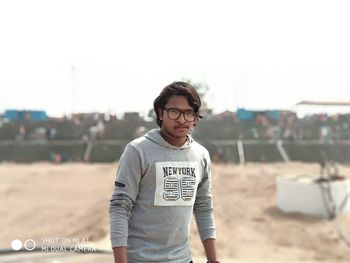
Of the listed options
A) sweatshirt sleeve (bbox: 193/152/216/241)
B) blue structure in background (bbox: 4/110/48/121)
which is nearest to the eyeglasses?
sweatshirt sleeve (bbox: 193/152/216/241)

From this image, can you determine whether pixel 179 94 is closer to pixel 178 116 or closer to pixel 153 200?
pixel 178 116

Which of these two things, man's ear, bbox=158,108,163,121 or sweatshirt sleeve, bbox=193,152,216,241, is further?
sweatshirt sleeve, bbox=193,152,216,241

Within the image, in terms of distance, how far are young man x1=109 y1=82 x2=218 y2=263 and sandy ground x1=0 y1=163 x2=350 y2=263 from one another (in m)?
3.79

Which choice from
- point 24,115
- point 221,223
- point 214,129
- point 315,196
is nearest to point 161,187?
point 221,223

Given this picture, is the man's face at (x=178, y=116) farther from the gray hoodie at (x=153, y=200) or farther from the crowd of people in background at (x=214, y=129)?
the crowd of people in background at (x=214, y=129)

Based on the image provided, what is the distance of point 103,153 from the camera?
27.6 m

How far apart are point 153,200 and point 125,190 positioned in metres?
0.12

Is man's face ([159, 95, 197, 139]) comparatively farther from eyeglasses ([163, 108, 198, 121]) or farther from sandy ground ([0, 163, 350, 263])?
sandy ground ([0, 163, 350, 263])

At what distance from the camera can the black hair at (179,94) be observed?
2051 millimetres

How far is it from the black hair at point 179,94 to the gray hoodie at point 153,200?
0.12 meters

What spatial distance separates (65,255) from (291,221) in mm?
6657

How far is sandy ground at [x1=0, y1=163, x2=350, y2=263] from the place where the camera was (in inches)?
357

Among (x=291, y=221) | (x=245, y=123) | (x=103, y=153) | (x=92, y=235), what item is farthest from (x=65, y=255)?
(x=245, y=123)

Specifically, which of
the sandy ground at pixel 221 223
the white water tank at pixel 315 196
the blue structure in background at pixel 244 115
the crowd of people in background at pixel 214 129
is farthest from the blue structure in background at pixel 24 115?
the white water tank at pixel 315 196
